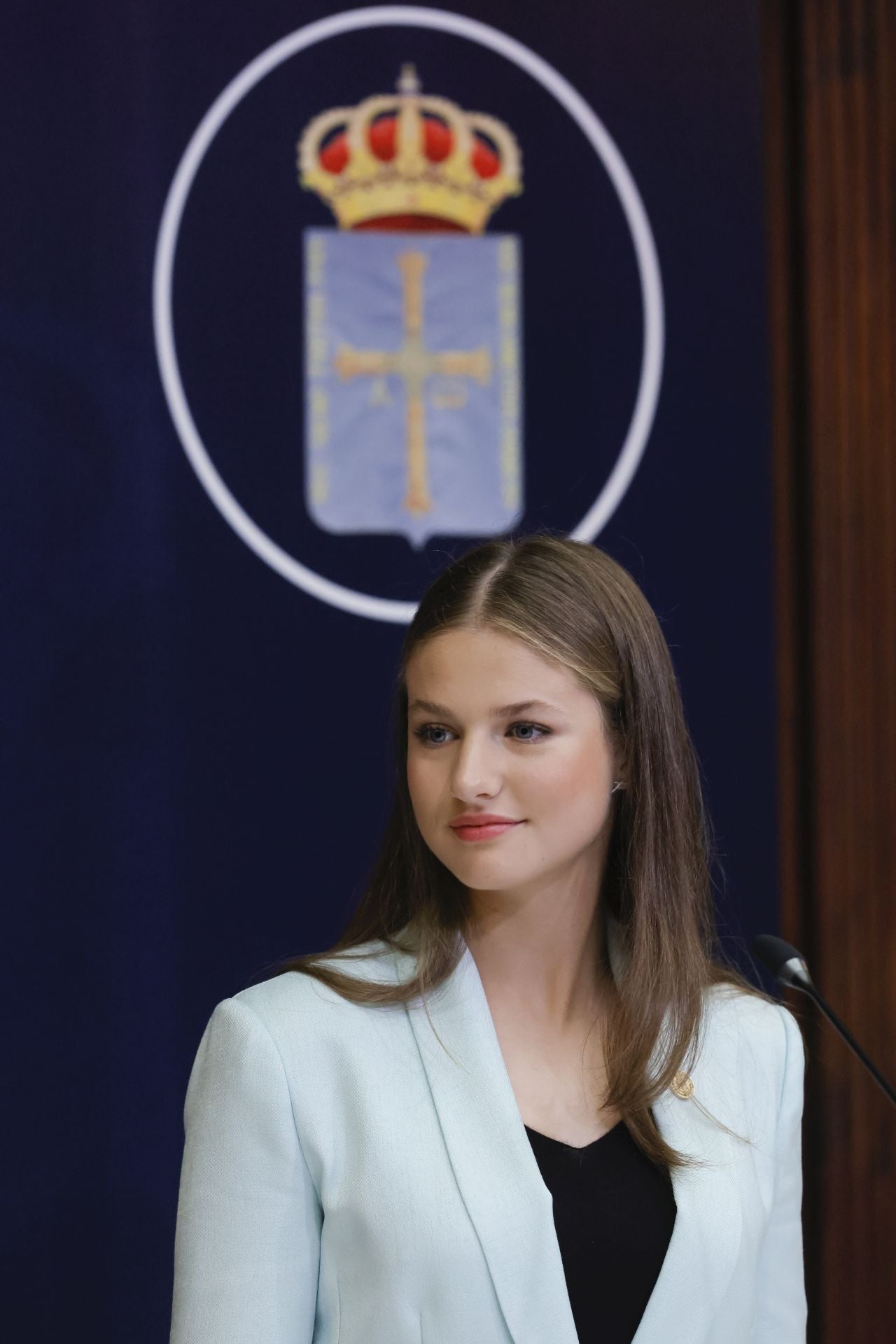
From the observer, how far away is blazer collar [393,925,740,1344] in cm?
154

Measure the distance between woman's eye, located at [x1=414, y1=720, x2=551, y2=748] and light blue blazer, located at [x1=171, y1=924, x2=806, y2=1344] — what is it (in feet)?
0.83

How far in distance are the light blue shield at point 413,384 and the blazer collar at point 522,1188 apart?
117 cm

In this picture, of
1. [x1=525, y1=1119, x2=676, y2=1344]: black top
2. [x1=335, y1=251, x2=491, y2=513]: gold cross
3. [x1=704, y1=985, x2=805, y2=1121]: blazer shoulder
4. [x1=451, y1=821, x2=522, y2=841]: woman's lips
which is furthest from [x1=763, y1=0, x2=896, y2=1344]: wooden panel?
[x1=451, y1=821, x2=522, y2=841]: woman's lips

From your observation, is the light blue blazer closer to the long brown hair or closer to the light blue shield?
the long brown hair

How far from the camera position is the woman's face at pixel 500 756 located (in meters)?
1.63

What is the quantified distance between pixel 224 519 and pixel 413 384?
410mm

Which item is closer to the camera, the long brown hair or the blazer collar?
the blazer collar

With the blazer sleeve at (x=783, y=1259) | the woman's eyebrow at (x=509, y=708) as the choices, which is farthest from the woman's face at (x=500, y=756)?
the blazer sleeve at (x=783, y=1259)

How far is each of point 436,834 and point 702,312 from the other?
1531 millimetres

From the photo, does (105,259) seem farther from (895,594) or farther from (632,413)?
(895,594)

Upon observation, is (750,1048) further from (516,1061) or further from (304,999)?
(304,999)

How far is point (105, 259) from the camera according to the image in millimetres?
2623

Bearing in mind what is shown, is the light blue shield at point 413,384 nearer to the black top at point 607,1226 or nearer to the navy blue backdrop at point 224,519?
the navy blue backdrop at point 224,519

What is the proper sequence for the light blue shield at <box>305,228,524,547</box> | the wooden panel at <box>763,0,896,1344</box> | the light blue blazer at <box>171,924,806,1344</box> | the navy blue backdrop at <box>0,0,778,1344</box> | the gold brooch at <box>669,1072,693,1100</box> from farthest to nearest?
the wooden panel at <box>763,0,896,1344</box> < the light blue shield at <box>305,228,524,547</box> < the navy blue backdrop at <box>0,0,778,1344</box> < the gold brooch at <box>669,1072,693,1100</box> < the light blue blazer at <box>171,924,806,1344</box>
